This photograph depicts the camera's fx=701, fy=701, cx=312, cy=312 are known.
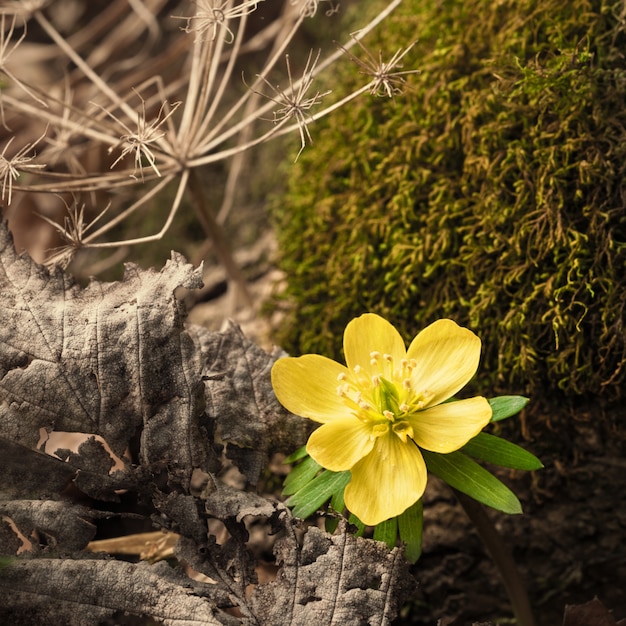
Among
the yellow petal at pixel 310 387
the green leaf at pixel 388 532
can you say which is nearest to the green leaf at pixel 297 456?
the yellow petal at pixel 310 387

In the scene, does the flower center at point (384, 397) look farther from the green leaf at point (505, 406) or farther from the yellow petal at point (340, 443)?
the green leaf at point (505, 406)

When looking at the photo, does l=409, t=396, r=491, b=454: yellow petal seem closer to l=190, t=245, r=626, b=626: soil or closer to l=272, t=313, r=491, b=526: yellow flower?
l=272, t=313, r=491, b=526: yellow flower

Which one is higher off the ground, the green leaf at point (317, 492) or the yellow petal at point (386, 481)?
the yellow petal at point (386, 481)

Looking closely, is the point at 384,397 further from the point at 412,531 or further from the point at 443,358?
the point at 412,531

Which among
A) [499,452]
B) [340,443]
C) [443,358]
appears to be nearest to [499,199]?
[443,358]

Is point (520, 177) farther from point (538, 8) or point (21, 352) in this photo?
point (21, 352)

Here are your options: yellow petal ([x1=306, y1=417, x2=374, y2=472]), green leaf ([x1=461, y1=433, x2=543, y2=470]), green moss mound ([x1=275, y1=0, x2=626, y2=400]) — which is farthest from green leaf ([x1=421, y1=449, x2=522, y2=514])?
green moss mound ([x1=275, y1=0, x2=626, y2=400])
